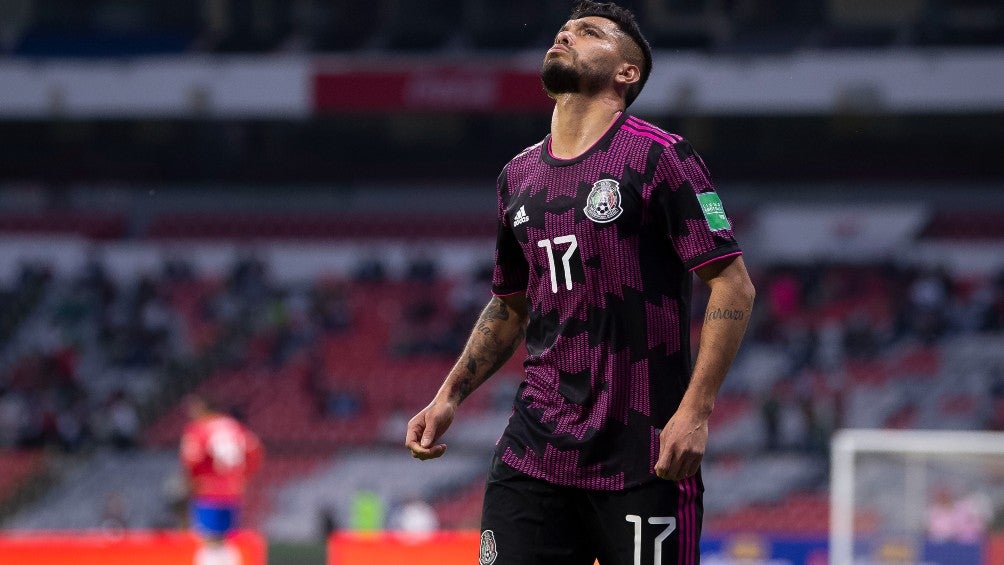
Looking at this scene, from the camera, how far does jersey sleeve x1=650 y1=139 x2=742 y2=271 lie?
2.75 meters

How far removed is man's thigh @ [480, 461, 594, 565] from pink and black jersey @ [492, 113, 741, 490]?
4cm

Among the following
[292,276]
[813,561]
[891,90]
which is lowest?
[813,561]

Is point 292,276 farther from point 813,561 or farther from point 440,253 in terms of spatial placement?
point 813,561

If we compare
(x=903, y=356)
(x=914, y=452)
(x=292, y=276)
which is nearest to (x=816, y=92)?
(x=903, y=356)

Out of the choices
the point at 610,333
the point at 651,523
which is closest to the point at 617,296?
the point at 610,333

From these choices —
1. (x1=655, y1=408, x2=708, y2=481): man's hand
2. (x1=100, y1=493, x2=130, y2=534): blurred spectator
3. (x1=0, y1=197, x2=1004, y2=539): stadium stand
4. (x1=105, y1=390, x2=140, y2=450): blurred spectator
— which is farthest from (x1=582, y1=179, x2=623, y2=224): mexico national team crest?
(x1=105, y1=390, x2=140, y2=450): blurred spectator

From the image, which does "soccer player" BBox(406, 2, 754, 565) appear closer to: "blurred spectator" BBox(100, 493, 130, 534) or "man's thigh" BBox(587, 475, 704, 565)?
"man's thigh" BBox(587, 475, 704, 565)

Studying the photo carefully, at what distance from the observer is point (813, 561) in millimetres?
9398

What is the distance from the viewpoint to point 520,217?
2969mm

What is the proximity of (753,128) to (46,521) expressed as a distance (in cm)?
1322

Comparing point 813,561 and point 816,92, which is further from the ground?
point 816,92

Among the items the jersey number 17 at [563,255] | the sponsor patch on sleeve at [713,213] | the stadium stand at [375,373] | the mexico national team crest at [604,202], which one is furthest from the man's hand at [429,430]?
the stadium stand at [375,373]

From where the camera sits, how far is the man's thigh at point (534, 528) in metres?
2.87

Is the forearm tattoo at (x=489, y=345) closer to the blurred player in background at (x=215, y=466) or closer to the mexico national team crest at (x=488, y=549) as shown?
the mexico national team crest at (x=488, y=549)
